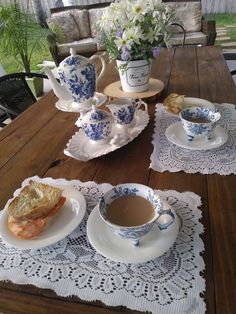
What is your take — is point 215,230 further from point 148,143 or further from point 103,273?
point 148,143

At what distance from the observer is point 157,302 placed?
48 centimetres

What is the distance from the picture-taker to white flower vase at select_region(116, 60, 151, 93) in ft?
3.90

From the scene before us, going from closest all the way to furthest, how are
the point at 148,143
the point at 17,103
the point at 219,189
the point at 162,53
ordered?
the point at 219,189 → the point at 148,143 → the point at 17,103 → the point at 162,53

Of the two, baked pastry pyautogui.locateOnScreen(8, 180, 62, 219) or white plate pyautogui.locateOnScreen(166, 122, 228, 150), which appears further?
white plate pyautogui.locateOnScreen(166, 122, 228, 150)

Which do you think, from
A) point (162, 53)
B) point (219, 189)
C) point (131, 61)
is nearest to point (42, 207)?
point (219, 189)

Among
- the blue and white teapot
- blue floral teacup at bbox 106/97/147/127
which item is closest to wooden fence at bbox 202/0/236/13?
the blue and white teapot

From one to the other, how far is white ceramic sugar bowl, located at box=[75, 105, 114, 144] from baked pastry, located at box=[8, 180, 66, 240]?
0.92 feet

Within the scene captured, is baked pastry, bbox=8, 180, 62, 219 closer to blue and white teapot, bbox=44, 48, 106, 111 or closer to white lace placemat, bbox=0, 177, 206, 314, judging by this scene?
white lace placemat, bbox=0, 177, 206, 314

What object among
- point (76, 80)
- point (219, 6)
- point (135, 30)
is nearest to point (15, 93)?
point (76, 80)

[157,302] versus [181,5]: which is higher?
[157,302]

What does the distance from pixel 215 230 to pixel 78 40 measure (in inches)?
160

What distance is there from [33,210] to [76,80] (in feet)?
1.89

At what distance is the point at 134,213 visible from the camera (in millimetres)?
573

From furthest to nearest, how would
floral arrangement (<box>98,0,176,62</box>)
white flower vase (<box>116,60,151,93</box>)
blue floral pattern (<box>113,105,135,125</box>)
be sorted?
white flower vase (<box>116,60,151,93</box>), floral arrangement (<box>98,0,176,62</box>), blue floral pattern (<box>113,105,135,125</box>)
